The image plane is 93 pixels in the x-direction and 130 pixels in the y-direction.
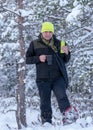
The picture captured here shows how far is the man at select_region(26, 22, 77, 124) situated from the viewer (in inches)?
292

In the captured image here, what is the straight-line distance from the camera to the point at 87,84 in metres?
11.0

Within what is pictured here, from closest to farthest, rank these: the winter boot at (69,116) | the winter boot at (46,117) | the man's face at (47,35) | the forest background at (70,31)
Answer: the winter boot at (69,116) < the winter boot at (46,117) < the man's face at (47,35) < the forest background at (70,31)

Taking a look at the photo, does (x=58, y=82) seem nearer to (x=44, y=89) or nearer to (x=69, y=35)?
(x=44, y=89)

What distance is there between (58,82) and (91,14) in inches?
133

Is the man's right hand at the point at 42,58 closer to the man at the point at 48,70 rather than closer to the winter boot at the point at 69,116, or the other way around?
the man at the point at 48,70

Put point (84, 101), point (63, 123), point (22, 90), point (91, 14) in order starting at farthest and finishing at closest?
1. point (84, 101)
2. point (91, 14)
3. point (22, 90)
4. point (63, 123)

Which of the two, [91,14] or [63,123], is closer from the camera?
[63,123]

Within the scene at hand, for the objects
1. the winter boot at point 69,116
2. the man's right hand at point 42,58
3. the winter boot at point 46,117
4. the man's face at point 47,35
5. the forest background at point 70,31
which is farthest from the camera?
the forest background at point 70,31

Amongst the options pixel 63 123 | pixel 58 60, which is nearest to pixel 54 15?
pixel 58 60

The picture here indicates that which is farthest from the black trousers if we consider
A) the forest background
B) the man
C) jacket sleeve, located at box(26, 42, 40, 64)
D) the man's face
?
the forest background

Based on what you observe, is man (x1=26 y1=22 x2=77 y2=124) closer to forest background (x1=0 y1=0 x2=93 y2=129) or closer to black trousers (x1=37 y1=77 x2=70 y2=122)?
black trousers (x1=37 y1=77 x2=70 y2=122)

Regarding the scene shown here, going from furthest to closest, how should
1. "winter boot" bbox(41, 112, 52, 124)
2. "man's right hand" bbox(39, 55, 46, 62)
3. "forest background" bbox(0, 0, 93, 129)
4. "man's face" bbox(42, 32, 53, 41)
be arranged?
"forest background" bbox(0, 0, 93, 129)
"man's face" bbox(42, 32, 53, 41)
"man's right hand" bbox(39, 55, 46, 62)
"winter boot" bbox(41, 112, 52, 124)

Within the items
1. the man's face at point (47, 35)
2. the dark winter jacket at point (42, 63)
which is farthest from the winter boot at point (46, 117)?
the man's face at point (47, 35)

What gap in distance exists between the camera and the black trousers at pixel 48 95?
7.39 m
